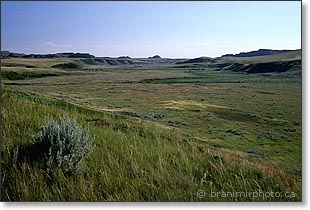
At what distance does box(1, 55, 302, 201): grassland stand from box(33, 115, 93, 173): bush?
87 mm

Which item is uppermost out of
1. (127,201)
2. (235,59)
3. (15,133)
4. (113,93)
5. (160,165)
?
(235,59)

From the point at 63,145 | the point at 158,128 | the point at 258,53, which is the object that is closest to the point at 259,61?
the point at 258,53

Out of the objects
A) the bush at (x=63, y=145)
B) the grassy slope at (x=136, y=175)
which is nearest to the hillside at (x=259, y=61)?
the grassy slope at (x=136, y=175)

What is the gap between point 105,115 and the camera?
12.3ft

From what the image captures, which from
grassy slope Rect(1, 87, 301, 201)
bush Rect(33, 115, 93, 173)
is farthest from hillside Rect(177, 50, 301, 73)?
bush Rect(33, 115, 93, 173)

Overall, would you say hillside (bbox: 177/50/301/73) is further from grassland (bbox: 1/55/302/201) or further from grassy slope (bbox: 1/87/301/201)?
grassy slope (bbox: 1/87/301/201)

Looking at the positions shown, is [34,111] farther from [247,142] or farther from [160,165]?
[247,142]

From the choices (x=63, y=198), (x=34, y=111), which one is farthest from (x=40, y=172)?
(x=34, y=111)

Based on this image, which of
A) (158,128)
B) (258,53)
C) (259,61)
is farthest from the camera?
(259,61)

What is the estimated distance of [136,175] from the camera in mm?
2902

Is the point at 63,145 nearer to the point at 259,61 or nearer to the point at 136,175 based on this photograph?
the point at 136,175

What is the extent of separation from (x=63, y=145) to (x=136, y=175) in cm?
67

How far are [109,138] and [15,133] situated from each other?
886mm

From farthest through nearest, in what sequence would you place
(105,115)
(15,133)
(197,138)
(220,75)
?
(220,75) < (105,115) < (197,138) < (15,133)
